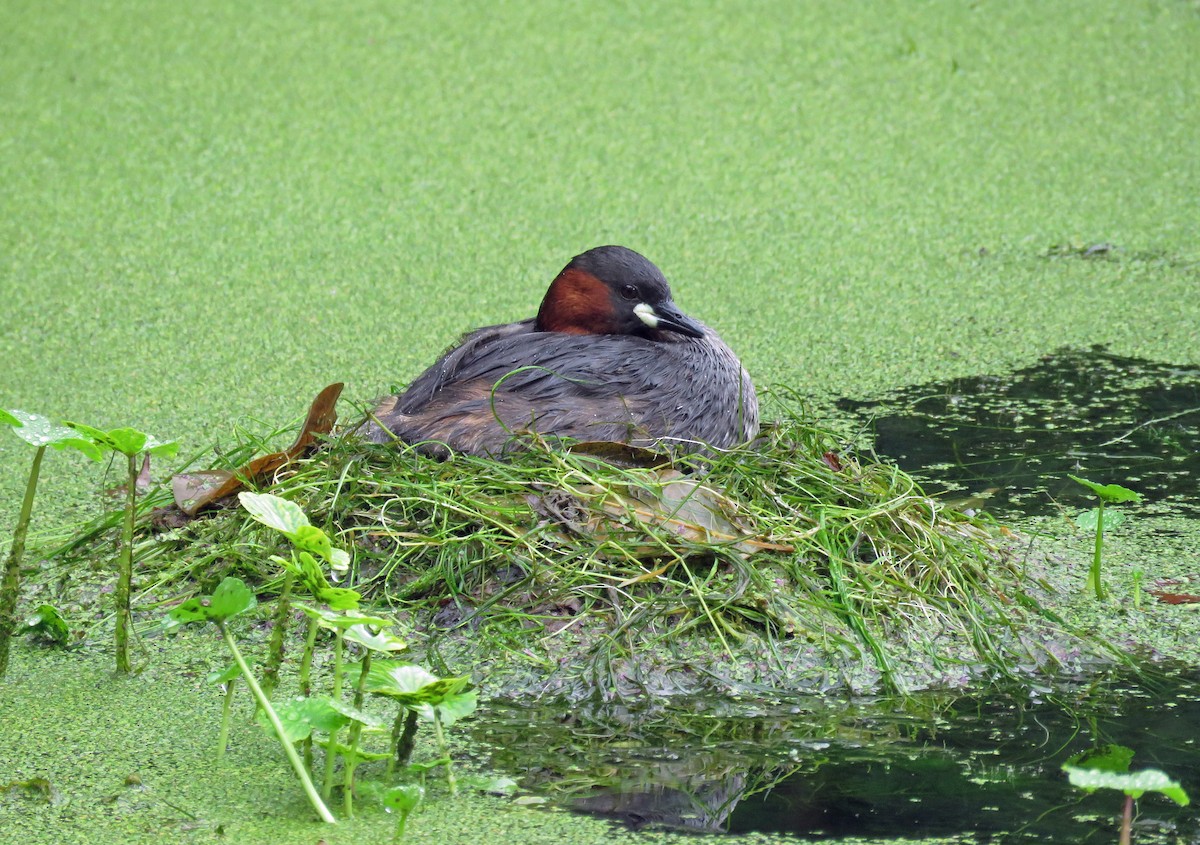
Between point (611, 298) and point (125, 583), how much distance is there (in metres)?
1.15

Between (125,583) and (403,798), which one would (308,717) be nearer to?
(403,798)

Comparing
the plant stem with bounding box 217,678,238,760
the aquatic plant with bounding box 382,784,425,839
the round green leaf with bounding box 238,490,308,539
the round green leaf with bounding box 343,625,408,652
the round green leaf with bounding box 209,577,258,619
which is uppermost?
the round green leaf with bounding box 238,490,308,539

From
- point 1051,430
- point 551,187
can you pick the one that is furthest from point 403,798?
→ point 551,187

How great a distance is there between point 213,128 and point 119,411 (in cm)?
192

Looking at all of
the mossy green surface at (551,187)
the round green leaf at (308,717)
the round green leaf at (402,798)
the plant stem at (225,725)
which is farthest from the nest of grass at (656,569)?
the mossy green surface at (551,187)

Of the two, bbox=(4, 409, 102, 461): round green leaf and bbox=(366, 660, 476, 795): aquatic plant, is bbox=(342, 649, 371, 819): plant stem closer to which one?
bbox=(366, 660, 476, 795): aquatic plant

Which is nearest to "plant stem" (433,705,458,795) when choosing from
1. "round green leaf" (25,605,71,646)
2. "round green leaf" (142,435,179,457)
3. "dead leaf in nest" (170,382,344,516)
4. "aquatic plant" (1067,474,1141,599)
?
"round green leaf" (142,435,179,457)

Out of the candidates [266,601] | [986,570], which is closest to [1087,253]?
[986,570]

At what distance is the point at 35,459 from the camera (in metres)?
2.28

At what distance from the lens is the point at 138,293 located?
4.26 m

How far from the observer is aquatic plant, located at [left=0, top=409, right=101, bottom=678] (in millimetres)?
2160

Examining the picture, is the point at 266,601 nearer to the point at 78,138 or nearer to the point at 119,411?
the point at 119,411

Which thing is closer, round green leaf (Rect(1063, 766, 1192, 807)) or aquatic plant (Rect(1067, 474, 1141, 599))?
round green leaf (Rect(1063, 766, 1192, 807))

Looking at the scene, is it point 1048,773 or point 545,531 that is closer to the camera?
point 1048,773
